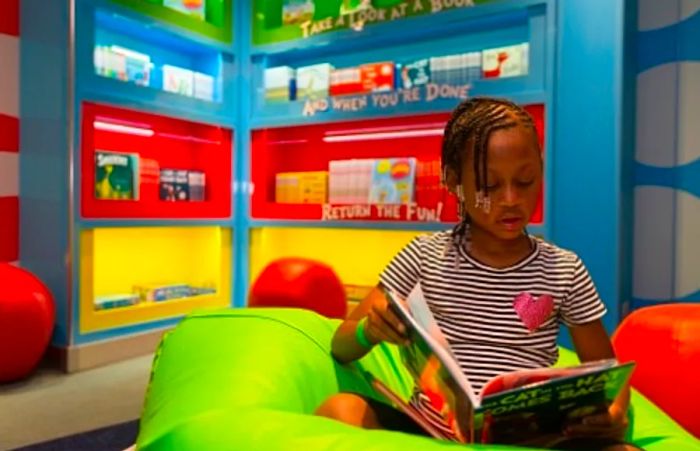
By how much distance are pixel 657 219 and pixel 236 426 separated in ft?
7.83

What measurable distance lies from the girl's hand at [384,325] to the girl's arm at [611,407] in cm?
29

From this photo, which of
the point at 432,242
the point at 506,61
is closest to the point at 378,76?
the point at 506,61

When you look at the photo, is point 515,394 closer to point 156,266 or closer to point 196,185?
point 196,185

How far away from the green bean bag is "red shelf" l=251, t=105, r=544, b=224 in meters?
1.68

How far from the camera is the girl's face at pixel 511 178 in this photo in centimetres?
113

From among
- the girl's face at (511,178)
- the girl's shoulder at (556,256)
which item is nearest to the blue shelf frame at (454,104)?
the girl's shoulder at (556,256)

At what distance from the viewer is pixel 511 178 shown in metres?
1.13

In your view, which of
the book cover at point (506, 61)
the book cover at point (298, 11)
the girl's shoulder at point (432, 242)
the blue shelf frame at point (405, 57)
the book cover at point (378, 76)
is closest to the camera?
the girl's shoulder at point (432, 242)

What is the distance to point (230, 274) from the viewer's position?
4039mm

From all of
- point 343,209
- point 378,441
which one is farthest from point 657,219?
point 378,441

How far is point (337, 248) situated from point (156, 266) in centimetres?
112

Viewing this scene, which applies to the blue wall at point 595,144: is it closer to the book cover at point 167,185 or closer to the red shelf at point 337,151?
the red shelf at point 337,151

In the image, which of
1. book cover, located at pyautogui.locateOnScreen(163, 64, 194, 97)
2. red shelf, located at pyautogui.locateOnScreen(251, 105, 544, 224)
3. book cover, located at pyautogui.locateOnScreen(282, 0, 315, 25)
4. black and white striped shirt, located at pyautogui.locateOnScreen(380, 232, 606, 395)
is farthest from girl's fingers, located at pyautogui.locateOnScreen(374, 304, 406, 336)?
book cover, located at pyautogui.locateOnScreen(282, 0, 315, 25)

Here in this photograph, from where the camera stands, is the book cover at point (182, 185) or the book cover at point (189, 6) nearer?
the book cover at point (189, 6)
